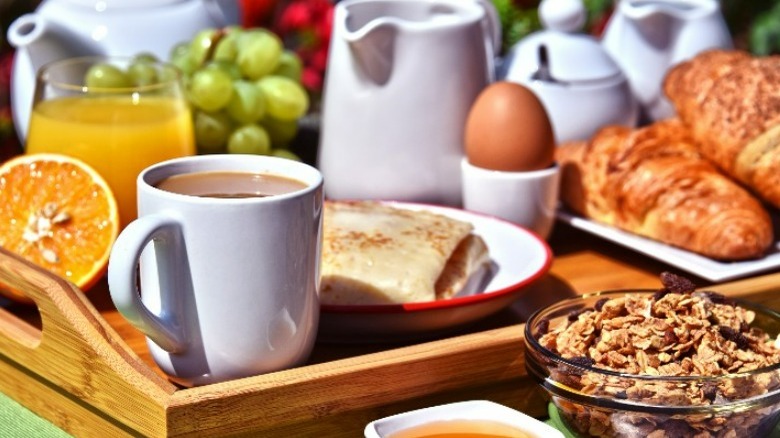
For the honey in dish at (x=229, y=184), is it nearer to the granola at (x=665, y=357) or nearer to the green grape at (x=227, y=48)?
the granola at (x=665, y=357)

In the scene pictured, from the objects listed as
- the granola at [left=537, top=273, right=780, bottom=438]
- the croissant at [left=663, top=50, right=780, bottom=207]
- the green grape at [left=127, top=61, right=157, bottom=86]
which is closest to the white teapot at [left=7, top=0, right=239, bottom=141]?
the green grape at [left=127, top=61, right=157, bottom=86]

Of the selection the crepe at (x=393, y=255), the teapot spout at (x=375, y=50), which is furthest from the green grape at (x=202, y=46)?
the crepe at (x=393, y=255)

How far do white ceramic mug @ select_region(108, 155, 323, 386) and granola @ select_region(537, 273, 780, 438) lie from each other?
228mm

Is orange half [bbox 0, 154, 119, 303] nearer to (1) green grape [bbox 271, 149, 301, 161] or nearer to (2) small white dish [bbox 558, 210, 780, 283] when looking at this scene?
(1) green grape [bbox 271, 149, 301, 161]

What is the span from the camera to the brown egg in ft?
4.75

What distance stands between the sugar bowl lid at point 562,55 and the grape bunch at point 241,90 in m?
0.33

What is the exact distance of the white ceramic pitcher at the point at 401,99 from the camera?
1.47 meters

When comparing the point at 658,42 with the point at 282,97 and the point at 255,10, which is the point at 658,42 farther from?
the point at 255,10

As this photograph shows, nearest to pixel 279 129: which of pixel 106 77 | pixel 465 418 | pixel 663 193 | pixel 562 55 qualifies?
pixel 106 77

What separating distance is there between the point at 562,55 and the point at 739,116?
0.30 metres

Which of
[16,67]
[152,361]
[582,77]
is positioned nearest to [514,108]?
[582,77]

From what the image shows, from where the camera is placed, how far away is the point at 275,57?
1.61 metres

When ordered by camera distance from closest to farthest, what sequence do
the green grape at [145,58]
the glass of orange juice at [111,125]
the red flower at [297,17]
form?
the glass of orange juice at [111,125] < the green grape at [145,58] < the red flower at [297,17]

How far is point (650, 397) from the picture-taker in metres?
0.92
